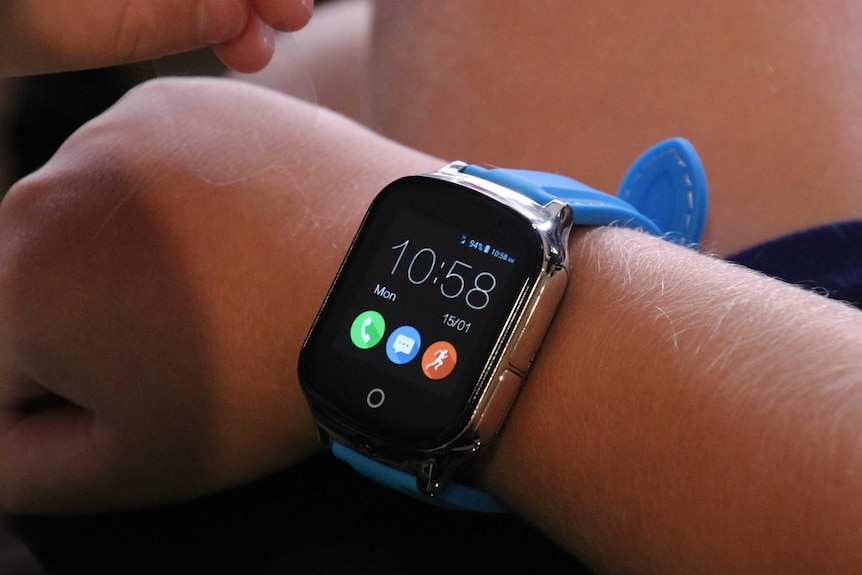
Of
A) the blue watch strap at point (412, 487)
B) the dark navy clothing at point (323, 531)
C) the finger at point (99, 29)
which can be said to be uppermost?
the finger at point (99, 29)

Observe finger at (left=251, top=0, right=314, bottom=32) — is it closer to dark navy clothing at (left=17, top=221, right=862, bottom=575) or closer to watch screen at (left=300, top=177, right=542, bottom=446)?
watch screen at (left=300, top=177, right=542, bottom=446)

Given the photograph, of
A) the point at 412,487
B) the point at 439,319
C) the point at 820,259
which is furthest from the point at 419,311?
the point at 820,259

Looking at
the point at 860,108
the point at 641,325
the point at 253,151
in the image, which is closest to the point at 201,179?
the point at 253,151

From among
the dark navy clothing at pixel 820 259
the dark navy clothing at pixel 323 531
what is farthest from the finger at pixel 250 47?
the dark navy clothing at pixel 820 259

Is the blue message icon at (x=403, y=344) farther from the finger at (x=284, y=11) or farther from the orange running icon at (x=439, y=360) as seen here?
the finger at (x=284, y=11)

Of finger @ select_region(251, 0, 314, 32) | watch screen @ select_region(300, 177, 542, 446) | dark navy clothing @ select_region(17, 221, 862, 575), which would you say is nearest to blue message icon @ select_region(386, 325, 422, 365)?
watch screen @ select_region(300, 177, 542, 446)

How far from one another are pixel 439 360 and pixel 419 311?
4 cm

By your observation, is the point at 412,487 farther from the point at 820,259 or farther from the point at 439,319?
the point at 820,259

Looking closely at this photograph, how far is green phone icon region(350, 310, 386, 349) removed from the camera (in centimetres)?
62

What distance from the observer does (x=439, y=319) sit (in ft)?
2.00

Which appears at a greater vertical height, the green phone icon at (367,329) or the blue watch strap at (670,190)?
the blue watch strap at (670,190)

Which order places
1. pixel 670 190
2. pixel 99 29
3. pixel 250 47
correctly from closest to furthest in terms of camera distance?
1. pixel 99 29
2. pixel 250 47
3. pixel 670 190

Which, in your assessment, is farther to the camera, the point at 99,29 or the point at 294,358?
the point at 294,358

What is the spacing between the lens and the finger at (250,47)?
2.20 feet
